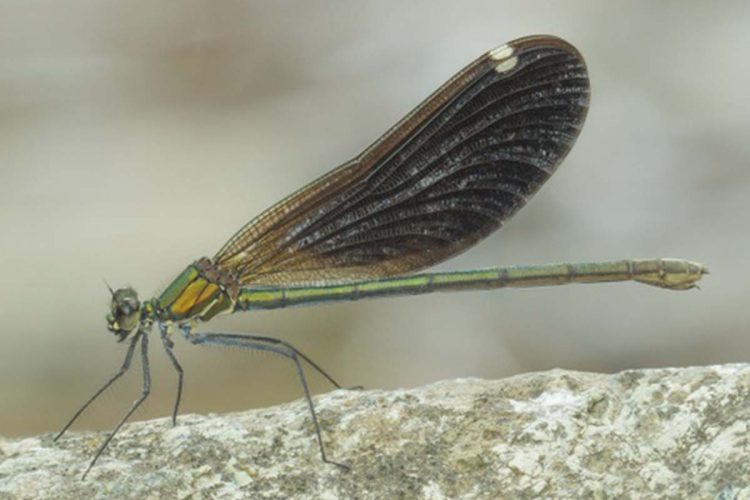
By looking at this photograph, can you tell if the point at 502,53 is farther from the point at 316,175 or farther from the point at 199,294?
the point at 316,175

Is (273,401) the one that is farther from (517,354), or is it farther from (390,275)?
(390,275)

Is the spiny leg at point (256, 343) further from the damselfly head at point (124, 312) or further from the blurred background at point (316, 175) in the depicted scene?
the blurred background at point (316, 175)

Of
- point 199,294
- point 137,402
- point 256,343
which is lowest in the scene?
point 137,402

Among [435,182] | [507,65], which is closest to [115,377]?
[435,182]

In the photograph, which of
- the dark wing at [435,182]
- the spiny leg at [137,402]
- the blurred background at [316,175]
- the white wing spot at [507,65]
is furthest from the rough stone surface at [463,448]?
the blurred background at [316,175]

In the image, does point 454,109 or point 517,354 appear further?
point 517,354

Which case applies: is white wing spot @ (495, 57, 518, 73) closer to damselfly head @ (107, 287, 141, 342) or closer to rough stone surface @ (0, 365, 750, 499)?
rough stone surface @ (0, 365, 750, 499)

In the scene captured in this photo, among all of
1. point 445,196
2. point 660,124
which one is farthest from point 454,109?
point 660,124
